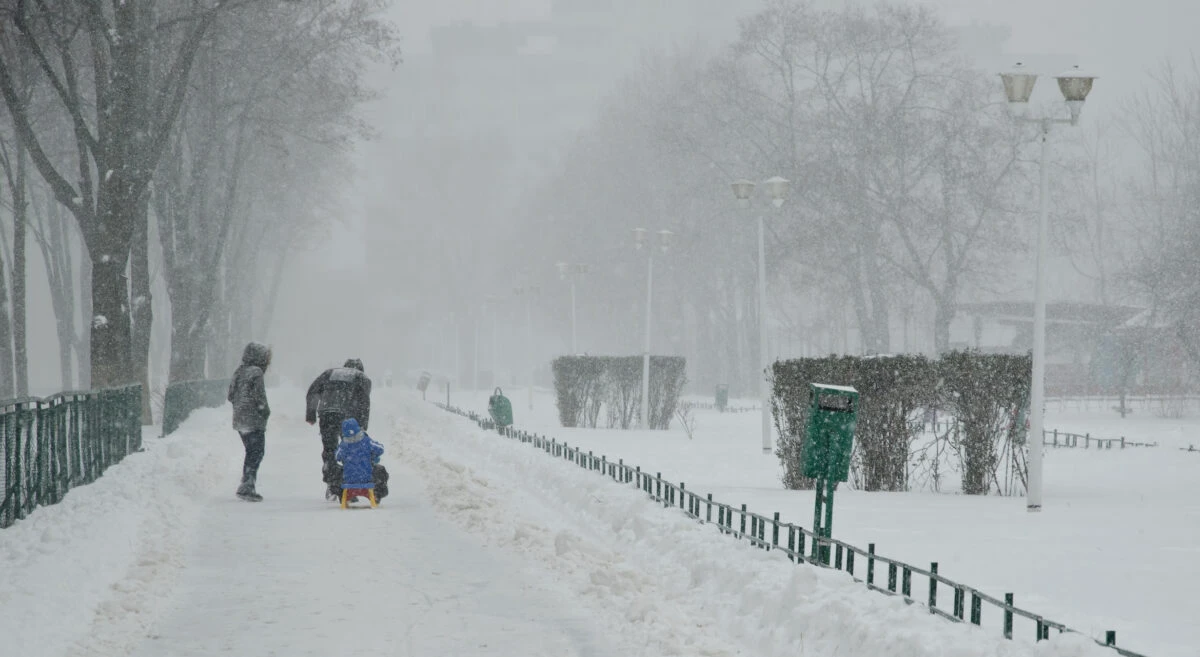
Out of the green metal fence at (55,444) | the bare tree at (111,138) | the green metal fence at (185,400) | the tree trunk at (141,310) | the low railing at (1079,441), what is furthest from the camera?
the tree trunk at (141,310)

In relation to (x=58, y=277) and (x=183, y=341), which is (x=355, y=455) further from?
(x=58, y=277)

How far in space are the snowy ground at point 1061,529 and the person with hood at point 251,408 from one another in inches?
195

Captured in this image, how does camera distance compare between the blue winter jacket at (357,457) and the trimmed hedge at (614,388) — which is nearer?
the blue winter jacket at (357,457)

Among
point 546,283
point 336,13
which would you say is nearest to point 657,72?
point 546,283

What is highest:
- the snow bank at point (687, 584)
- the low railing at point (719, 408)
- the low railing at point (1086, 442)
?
the snow bank at point (687, 584)

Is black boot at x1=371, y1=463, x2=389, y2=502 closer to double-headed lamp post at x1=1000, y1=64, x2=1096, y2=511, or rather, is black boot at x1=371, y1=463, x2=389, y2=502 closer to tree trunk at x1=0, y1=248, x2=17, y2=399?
double-headed lamp post at x1=1000, y1=64, x2=1096, y2=511

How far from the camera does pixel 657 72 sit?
63750 millimetres

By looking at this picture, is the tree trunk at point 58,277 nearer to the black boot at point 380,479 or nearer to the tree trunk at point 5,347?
the tree trunk at point 5,347

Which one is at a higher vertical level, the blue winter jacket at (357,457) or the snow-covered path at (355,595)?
the blue winter jacket at (357,457)

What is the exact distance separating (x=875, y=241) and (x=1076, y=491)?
82.1ft

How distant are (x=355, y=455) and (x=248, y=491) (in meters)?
1.65

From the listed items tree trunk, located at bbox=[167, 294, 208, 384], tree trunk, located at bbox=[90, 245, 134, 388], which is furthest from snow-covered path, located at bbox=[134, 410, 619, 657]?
tree trunk, located at bbox=[167, 294, 208, 384]

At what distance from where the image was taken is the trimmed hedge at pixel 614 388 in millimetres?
30688

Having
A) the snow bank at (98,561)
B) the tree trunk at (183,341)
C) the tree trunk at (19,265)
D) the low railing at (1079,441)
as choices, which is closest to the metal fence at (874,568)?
the snow bank at (98,561)
